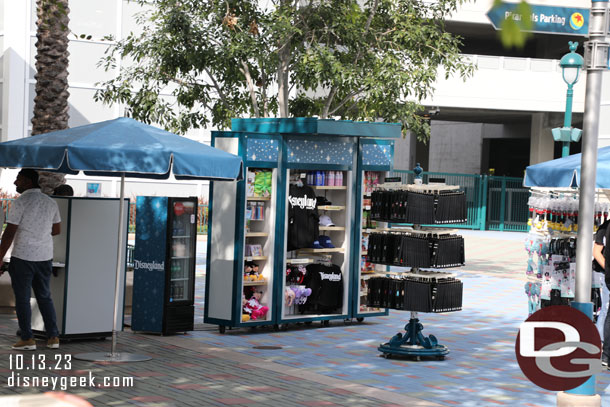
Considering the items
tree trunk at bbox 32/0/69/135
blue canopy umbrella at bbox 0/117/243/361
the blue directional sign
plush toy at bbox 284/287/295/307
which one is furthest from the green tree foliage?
blue canopy umbrella at bbox 0/117/243/361

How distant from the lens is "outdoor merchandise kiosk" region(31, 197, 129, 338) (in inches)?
408

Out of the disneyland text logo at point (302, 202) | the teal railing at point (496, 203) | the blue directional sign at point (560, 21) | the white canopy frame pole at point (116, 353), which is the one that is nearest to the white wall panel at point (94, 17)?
the teal railing at point (496, 203)

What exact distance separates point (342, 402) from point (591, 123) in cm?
302

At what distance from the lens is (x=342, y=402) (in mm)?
7855

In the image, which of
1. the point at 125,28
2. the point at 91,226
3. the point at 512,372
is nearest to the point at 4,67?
the point at 125,28

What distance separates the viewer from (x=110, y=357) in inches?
372

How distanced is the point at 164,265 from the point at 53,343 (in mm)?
1718

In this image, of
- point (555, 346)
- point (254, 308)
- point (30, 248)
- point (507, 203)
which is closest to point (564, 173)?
point (254, 308)

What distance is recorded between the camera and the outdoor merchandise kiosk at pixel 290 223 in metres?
11.7

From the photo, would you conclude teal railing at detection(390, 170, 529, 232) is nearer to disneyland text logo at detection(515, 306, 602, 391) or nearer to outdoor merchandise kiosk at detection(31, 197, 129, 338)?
outdoor merchandise kiosk at detection(31, 197, 129, 338)

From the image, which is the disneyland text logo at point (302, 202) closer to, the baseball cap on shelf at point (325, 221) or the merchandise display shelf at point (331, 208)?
the merchandise display shelf at point (331, 208)

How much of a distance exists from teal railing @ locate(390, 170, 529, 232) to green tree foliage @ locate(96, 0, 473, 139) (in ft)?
68.9

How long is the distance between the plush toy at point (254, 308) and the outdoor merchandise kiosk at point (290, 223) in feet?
0.04

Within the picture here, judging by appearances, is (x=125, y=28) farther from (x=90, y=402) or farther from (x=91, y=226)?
(x=90, y=402)
